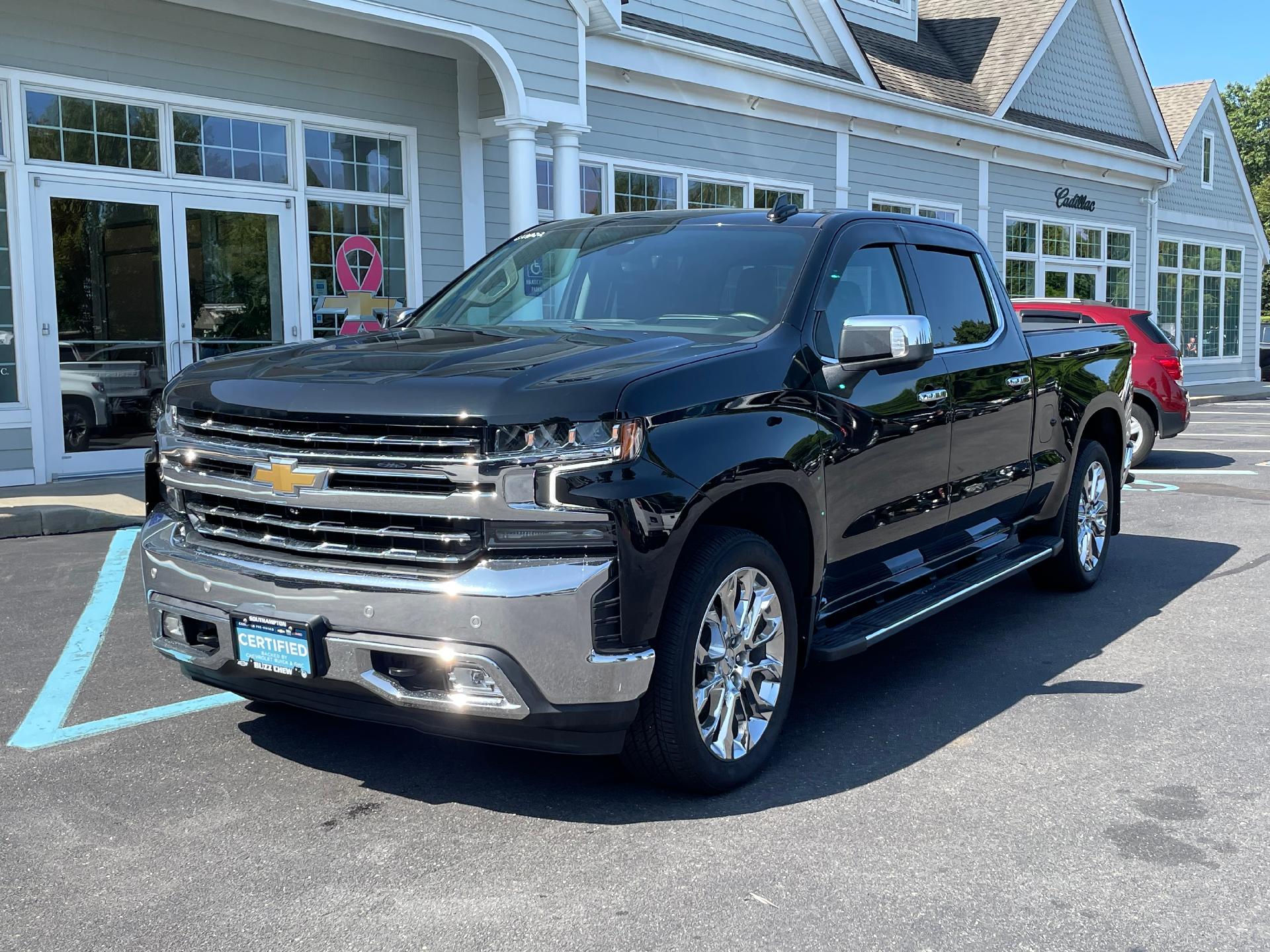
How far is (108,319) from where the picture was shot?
1075cm

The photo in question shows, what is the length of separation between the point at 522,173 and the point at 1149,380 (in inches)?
253

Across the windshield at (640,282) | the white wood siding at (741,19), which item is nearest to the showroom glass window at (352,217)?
the white wood siding at (741,19)

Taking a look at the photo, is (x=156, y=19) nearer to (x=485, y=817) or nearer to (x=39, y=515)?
(x=39, y=515)

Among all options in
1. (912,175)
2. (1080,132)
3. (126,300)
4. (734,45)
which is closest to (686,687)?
(126,300)

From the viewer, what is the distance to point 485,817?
12.4ft

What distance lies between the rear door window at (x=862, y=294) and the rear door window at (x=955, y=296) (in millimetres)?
220

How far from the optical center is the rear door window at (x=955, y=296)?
18.1ft

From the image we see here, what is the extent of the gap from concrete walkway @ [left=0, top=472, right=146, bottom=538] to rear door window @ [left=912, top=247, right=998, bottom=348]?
5.78 metres

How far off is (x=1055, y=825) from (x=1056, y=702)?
1321mm

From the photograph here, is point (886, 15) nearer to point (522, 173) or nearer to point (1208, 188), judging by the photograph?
point (522, 173)

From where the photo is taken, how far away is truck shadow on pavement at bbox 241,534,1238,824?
13.0 ft

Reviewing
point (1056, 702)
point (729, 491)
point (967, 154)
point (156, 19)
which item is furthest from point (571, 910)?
point (967, 154)

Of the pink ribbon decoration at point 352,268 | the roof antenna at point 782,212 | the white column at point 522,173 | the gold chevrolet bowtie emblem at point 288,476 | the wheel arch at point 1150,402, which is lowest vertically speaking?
the wheel arch at point 1150,402

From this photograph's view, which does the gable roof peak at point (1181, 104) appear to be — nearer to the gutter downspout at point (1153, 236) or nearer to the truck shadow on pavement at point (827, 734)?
the gutter downspout at point (1153, 236)
